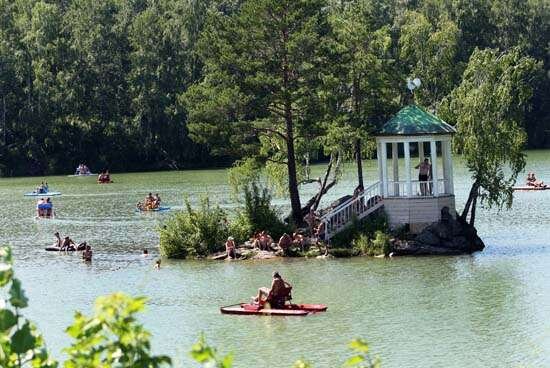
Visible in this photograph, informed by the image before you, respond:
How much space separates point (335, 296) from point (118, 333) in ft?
77.5

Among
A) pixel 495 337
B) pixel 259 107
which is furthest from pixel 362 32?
pixel 495 337

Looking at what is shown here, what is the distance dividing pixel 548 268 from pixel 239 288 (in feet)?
29.5

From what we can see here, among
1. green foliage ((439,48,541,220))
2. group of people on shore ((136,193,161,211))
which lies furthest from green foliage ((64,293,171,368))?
group of people on shore ((136,193,161,211))

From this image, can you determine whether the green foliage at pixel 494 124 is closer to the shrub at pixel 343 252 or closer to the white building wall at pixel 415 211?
the white building wall at pixel 415 211

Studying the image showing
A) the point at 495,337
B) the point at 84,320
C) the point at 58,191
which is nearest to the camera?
the point at 84,320

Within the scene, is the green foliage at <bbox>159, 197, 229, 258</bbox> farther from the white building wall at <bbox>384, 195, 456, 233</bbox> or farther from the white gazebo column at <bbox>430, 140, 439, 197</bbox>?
the white gazebo column at <bbox>430, 140, 439, 197</bbox>

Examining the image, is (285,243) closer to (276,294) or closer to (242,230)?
(242,230)

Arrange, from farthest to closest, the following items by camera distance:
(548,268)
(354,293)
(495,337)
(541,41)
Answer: (541,41), (548,268), (354,293), (495,337)

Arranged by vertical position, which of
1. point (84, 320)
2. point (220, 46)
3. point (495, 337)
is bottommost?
point (495, 337)

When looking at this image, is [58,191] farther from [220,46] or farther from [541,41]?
[541,41]

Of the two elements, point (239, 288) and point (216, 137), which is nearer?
point (239, 288)

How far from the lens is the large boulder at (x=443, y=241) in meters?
38.2

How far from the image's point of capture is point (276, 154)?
1742 inches

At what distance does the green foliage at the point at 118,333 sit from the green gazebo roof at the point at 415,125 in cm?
3200
